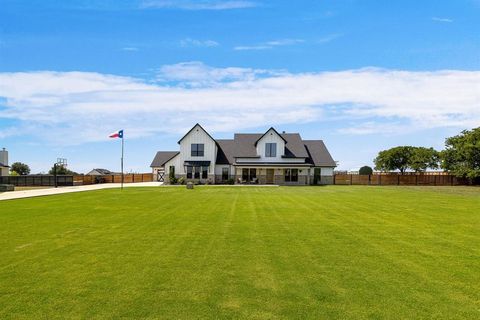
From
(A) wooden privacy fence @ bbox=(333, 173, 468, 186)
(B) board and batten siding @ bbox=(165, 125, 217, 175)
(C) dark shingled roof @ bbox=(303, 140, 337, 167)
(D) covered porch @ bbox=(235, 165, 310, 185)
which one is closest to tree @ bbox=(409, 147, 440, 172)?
(A) wooden privacy fence @ bbox=(333, 173, 468, 186)

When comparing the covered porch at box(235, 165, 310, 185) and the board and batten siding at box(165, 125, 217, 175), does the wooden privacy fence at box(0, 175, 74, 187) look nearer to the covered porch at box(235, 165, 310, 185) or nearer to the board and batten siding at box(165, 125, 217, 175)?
the board and batten siding at box(165, 125, 217, 175)

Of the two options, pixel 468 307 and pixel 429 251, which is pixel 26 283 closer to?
pixel 468 307

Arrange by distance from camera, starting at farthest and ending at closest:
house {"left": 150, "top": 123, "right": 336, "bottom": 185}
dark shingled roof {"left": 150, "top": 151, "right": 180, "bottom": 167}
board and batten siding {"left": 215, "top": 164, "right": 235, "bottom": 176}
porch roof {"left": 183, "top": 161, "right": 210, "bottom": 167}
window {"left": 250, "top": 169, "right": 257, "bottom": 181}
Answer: dark shingled roof {"left": 150, "top": 151, "right": 180, "bottom": 167} → board and batten siding {"left": 215, "top": 164, "right": 235, "bottom": 176} → window {"left": 250, "top": 169, "right": 257, "bottom": 181} → porch roof {"left": 183, "top": 161, "right": 210, "bottom": 167} → house {"left": 150, "top": 123, "right": 336, "bottom": 185}

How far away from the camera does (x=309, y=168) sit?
5200 centimetres

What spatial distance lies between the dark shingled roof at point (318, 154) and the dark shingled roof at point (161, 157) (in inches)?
840

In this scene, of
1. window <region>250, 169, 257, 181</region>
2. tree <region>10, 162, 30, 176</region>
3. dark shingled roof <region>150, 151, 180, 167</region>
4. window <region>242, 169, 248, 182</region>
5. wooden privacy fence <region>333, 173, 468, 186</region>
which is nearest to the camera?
window <region>250, 169, 257, 181</region>

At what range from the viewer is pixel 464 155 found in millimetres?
52438

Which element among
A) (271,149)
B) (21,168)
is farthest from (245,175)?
(21,168)

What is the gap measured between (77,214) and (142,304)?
11410 mm

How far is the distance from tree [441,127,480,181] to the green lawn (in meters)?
45.1

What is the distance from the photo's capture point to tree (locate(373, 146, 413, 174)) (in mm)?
71250

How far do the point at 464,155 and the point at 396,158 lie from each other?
20.3 m

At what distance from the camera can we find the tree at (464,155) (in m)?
51.5

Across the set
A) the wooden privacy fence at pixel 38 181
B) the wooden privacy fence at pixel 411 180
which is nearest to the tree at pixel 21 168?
the wooden privacy fence at pixel 38 181
